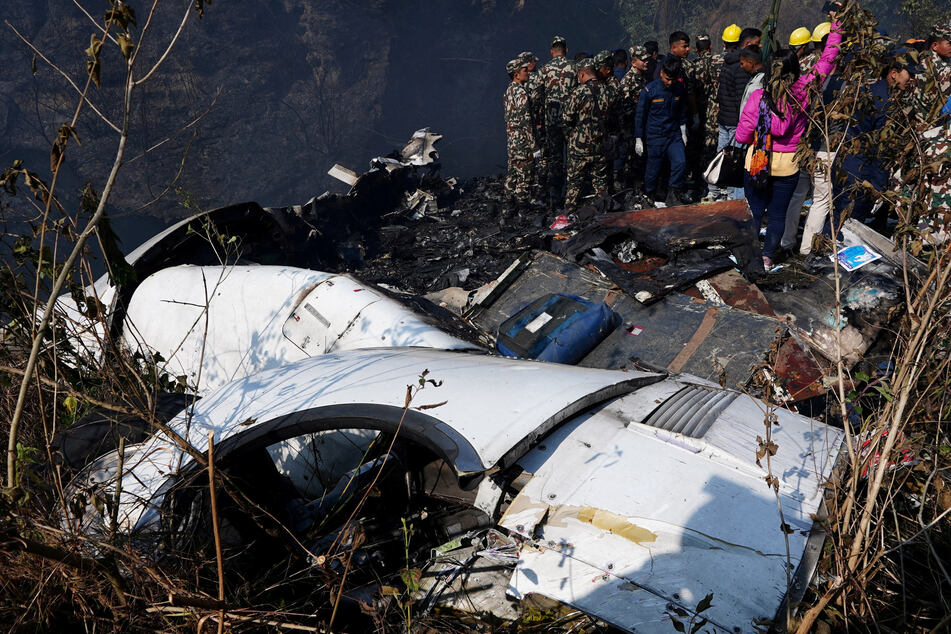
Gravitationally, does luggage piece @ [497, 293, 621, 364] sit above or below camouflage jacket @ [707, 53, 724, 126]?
below

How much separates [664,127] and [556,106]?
1526 mm

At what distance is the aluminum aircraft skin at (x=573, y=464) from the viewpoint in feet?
5.08

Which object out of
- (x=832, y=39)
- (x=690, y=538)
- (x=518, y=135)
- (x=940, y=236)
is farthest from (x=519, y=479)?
(x=518, y=135)

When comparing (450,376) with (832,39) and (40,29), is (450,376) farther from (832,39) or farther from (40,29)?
(40,29)

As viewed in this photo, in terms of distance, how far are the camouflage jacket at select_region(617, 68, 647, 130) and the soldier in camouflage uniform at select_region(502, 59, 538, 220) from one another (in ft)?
4.00

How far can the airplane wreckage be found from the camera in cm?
163

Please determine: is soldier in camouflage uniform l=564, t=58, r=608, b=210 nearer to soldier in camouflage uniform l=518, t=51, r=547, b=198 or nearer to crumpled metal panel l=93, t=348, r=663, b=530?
soldier in camouflage uniform l=518, t=51, r=547, b=198

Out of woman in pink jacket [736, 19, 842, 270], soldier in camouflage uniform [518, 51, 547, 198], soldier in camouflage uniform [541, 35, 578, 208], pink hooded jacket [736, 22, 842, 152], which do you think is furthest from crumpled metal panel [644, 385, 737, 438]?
soldier in camouflage uniform [518, 51, 547, 198]

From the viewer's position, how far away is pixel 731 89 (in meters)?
6.55

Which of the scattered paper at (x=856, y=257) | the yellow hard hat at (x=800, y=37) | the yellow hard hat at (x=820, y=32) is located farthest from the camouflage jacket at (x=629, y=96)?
the scattered paper at (x=856, y=257)

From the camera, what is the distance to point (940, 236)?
468 cm

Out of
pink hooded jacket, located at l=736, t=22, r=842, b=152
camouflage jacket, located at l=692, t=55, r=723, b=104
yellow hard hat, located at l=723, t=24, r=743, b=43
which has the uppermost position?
yellow hard hat, located at l=723, t=24, r=743, b=43

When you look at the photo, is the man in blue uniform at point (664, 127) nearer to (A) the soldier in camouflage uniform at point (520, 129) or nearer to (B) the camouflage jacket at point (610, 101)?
(B) the camouflage jacket at point (610, 101)

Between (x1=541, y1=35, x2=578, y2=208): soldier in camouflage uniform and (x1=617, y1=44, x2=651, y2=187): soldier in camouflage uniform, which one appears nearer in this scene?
(x1=541, y1=35, x2=578, y2=208): soldier in camouflage uniform
